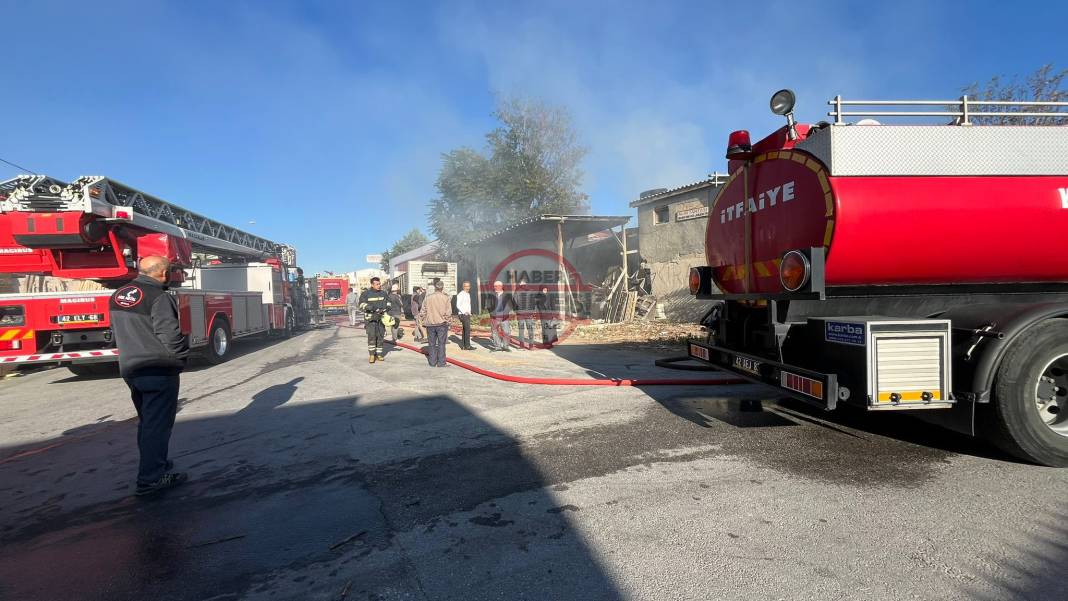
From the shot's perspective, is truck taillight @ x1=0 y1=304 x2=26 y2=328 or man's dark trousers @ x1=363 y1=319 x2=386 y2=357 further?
man's dark trousers @ x1=363 y1=319 x2=386 y2=357

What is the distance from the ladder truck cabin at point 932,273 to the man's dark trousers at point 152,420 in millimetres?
4710

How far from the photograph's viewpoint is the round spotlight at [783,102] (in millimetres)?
4355

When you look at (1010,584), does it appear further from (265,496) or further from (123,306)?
(123,306)

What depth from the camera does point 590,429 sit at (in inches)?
186

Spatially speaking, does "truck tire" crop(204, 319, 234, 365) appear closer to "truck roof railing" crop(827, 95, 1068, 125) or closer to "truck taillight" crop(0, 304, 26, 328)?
"truck taillight" crop(0, 304, 26, 328)

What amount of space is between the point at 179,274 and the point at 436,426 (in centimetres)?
821

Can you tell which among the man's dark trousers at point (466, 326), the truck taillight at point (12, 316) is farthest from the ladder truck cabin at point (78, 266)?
the man's dark trousers at point (466, 326)

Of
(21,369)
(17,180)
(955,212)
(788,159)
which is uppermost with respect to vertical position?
(17,180)

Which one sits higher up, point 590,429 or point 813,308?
point 813,308

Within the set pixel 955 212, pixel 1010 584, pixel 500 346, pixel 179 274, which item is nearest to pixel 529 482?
pixel 1010 584

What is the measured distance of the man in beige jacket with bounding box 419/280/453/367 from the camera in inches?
340

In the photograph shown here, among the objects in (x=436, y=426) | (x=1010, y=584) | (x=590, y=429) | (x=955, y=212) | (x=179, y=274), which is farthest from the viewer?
(x=179, y=274)

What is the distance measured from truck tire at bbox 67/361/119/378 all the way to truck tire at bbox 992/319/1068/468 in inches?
498

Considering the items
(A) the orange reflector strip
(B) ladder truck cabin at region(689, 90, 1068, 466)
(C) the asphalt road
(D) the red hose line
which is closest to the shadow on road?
(C) the asphalt road
